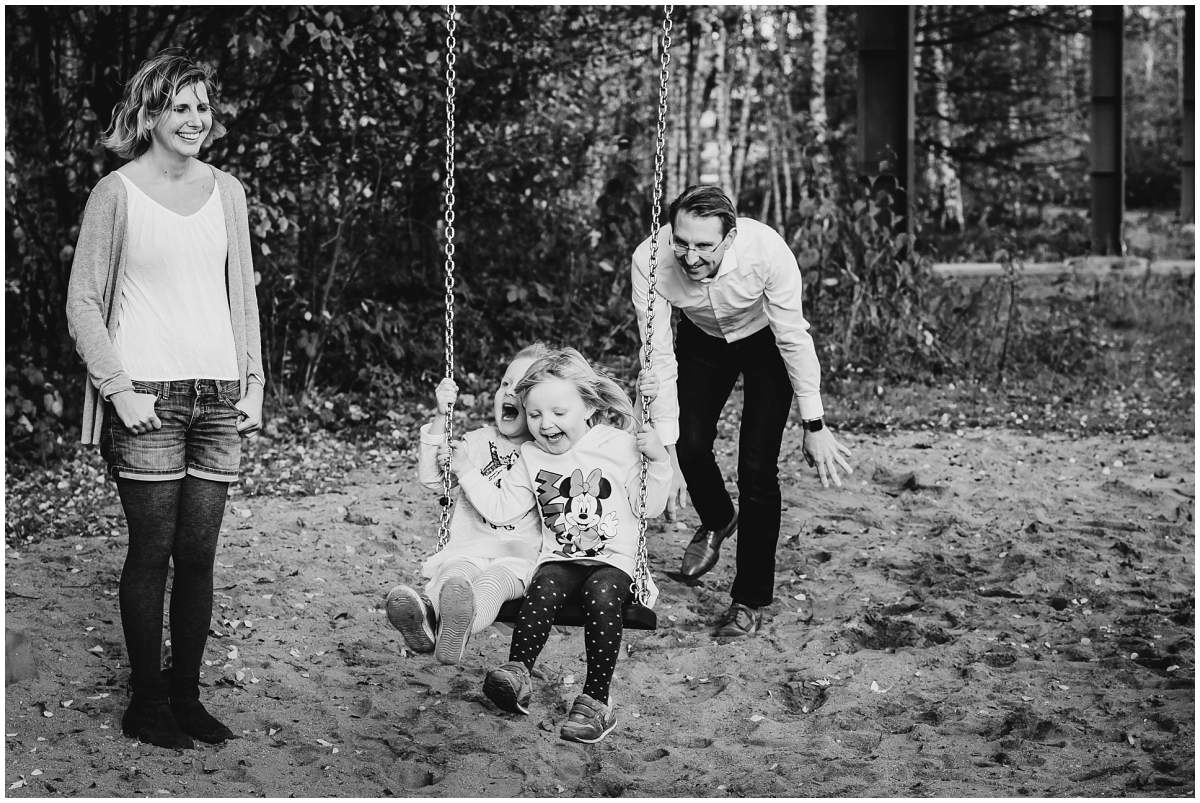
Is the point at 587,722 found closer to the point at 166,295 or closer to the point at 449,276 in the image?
the point at 449,276

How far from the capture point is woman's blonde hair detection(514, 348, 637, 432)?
4004mm

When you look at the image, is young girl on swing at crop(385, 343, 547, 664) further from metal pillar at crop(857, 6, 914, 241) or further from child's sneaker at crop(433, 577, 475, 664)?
metal pillar at crop(857, 6, 914, 241)

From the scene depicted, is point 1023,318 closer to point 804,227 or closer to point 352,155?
point 804,227

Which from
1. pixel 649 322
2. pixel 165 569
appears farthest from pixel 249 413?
pixel 649 322

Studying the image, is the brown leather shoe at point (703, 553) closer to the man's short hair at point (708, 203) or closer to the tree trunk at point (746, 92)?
the man's short hair at point (708, 203)

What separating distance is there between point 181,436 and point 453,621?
85 centimetres

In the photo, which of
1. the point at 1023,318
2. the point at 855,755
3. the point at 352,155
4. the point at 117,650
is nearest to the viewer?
the point at 855,755

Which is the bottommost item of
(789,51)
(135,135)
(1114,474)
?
(1114,474)

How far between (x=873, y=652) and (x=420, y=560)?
1.90 meters

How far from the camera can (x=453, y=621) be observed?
12.1 feet

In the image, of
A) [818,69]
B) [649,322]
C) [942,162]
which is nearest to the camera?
[649,322]

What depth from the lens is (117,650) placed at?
15.4 feet

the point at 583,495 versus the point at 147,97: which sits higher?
the point at 147,97

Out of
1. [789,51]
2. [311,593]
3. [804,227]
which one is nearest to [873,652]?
[311,593]
